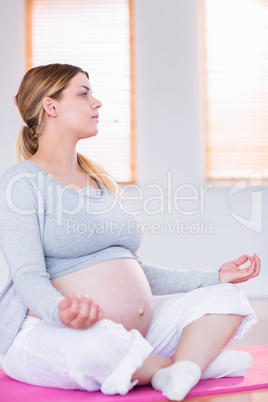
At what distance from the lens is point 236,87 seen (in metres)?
4.43

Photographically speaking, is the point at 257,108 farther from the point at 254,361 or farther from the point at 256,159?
the point at 254,361

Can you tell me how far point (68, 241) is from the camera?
1.59 metres

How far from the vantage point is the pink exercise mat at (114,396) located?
144 cm

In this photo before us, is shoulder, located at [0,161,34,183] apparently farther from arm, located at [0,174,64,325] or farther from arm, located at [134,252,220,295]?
arm, located at [134,252,220,295]

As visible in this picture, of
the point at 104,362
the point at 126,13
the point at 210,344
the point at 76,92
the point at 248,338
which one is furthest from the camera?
the point at 126,13

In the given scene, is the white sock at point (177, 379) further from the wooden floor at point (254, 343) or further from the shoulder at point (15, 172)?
the shoulder at point (15, 172)

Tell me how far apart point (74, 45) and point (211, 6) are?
1.11 m

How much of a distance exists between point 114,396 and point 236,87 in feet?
11.2

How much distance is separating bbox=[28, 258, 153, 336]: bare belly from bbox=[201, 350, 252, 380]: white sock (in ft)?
0.72

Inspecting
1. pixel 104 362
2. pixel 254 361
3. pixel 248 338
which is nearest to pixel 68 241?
pixel 104 362

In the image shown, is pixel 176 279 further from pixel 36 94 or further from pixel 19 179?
pixel 36 94

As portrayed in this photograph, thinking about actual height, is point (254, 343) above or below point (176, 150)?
below

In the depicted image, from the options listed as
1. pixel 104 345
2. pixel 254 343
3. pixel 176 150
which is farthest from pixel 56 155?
pixel 176 150

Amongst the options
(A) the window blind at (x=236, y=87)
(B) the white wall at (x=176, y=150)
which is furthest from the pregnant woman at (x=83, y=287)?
(A) the window blind at (x=236, y=87)
